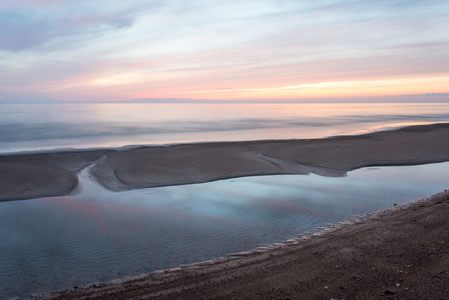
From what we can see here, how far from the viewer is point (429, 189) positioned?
12.0m

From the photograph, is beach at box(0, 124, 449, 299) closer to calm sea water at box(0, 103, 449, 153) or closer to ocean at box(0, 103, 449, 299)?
ocean at box(0, 103, 449, 299)

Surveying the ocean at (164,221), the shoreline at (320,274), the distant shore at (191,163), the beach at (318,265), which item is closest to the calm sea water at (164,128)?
the distant shore at (191,163)

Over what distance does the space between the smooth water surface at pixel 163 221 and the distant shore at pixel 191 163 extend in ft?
3.18

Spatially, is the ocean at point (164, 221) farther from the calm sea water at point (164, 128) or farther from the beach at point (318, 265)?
the calm sea water at point (164, 128)

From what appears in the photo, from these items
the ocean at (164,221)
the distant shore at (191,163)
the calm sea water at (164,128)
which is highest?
the calm sea water at (164,128)

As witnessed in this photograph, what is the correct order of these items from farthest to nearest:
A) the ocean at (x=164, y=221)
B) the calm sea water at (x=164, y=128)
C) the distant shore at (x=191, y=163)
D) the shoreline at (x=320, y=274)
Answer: the calm sea water at (x=164, y=128)
the distant shore at (x=191, y=163)
the ocean at (x=164, y=221)
the shoreline at (x=320, y=274)

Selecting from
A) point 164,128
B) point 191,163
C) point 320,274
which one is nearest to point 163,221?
point 320,274

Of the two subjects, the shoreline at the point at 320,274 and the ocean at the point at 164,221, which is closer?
the shoreline at the point at 320,274

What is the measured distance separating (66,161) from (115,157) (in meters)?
2.51

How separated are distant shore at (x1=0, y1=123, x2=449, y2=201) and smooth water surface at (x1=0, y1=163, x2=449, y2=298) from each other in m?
0.97

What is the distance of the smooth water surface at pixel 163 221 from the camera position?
638 centimetres

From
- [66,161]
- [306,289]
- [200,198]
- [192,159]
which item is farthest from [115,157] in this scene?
[306,289]

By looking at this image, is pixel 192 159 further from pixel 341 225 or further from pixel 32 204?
pixel 341 225

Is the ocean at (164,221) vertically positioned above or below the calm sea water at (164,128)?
below
